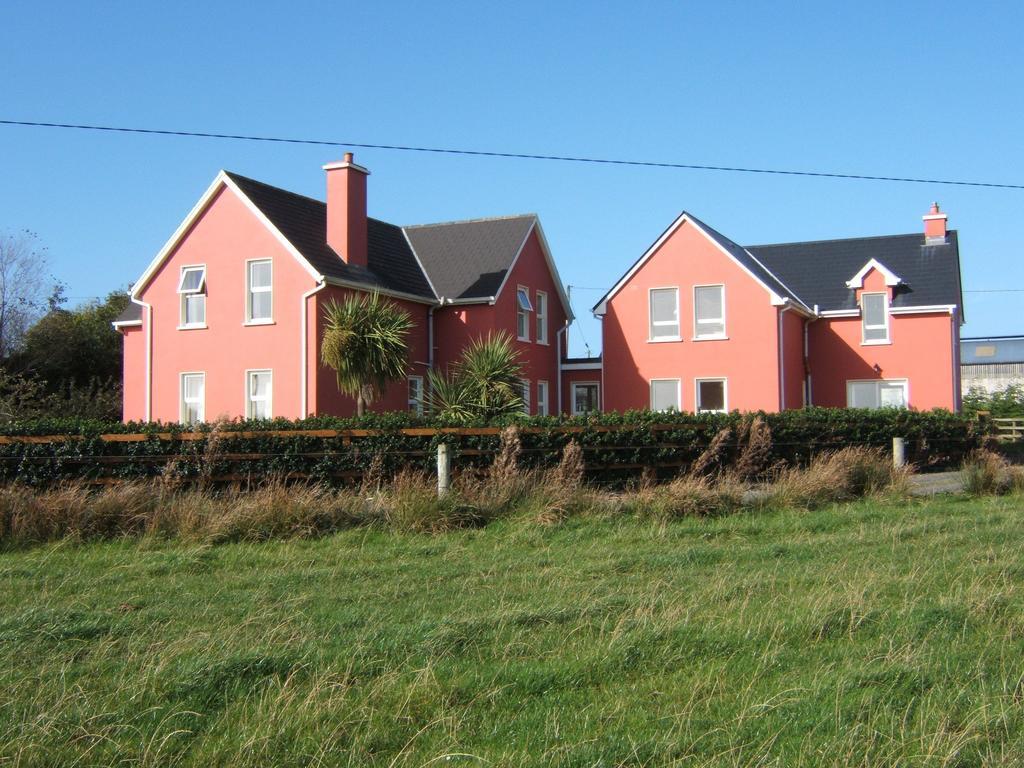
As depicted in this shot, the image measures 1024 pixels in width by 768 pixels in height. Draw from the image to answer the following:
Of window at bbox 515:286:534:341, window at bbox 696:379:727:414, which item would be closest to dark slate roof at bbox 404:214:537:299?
window at bbox 515:286:534:341

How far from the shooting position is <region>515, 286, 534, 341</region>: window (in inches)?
1166

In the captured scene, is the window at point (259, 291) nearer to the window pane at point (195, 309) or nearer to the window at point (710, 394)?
the window pane at point (195, 309)

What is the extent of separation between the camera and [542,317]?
103 ft

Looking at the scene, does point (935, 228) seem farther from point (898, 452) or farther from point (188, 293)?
point (188, 293)

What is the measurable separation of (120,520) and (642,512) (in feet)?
20.8

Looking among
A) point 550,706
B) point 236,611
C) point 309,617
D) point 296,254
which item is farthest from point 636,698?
point 296,254

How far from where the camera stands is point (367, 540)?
37.2 ft

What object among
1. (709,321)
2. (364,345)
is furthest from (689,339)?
(364,345)

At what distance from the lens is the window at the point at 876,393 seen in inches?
1222

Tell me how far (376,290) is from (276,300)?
3056 mm

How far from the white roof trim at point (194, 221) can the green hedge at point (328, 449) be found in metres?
9.75

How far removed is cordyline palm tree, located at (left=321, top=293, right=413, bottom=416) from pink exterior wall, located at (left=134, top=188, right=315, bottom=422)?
10.2ft

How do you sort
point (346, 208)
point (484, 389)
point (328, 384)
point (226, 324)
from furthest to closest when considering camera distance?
point (346, 208)
point (226, 324)
point (328, 384)
point (484, 389)

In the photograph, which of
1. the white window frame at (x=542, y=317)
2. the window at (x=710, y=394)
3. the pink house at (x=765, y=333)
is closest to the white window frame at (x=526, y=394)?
the white window frame at (x=542, y=317)
